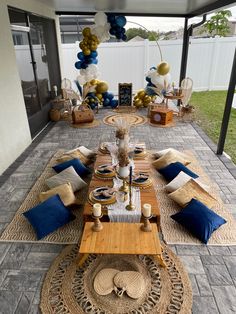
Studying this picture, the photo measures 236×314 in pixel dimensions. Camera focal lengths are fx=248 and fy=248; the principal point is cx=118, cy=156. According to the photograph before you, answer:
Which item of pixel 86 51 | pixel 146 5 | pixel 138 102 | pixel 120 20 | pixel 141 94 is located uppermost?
pixel 146 5

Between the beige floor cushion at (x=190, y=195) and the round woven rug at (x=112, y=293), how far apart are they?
750 millimetres

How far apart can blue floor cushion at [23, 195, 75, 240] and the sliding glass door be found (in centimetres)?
317

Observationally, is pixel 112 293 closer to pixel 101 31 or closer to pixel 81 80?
pixel 81 80

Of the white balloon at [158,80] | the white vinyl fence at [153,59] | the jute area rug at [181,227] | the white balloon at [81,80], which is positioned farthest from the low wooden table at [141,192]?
the white vinyl fence at [153,59]

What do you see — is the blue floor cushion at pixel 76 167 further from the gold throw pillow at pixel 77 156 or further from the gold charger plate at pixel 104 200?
the gold charger plate at pixel 104 200

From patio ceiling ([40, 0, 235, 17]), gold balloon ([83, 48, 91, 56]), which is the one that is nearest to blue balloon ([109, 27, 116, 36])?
patio ceiling ([40, 0, 235, 17])

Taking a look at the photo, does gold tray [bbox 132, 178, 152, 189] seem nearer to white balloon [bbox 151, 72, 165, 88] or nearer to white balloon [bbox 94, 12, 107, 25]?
white balloon [bbox 151, 72, 165, 88]

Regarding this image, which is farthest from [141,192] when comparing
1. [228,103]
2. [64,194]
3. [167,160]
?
[228,103]

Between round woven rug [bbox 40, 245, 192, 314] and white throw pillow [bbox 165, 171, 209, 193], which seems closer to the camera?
round woven rug [bbox 40, 245, 192, 314]

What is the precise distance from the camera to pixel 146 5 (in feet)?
18.9

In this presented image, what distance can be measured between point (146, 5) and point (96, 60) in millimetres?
2030

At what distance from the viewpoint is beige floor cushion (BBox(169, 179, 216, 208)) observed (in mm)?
3092

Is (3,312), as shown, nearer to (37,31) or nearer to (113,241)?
(113,241)

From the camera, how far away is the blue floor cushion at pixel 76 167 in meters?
3.82
